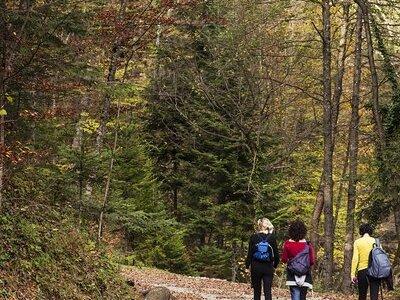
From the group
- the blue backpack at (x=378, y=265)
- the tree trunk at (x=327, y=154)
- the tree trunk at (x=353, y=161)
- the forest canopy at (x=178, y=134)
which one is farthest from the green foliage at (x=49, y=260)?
the tree trunk at (x=353, y=161)

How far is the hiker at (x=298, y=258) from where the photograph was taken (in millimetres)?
8359

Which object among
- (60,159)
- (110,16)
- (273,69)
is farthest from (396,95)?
(60,159)

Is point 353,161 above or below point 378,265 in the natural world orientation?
above

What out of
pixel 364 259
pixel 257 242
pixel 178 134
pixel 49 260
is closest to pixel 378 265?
pixel 364 259

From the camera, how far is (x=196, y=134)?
26.3 m

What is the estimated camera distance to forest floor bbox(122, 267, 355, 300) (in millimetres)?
13477

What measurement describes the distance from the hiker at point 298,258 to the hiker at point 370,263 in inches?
58.0

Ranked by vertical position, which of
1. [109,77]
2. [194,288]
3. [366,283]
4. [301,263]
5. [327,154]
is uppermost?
[109,77]

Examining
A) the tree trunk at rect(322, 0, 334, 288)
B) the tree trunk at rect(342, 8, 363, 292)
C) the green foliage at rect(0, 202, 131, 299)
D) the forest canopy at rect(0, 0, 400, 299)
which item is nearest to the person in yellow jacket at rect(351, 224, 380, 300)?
the green foliage at rect(0, 202, 131, 299)

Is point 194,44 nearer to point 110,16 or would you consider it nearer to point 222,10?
point 222,10

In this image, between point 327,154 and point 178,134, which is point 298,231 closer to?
point 327,154

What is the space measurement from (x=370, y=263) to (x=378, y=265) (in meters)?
0.13

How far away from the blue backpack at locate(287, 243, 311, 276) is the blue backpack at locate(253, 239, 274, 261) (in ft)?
2.08

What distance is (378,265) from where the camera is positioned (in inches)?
368
